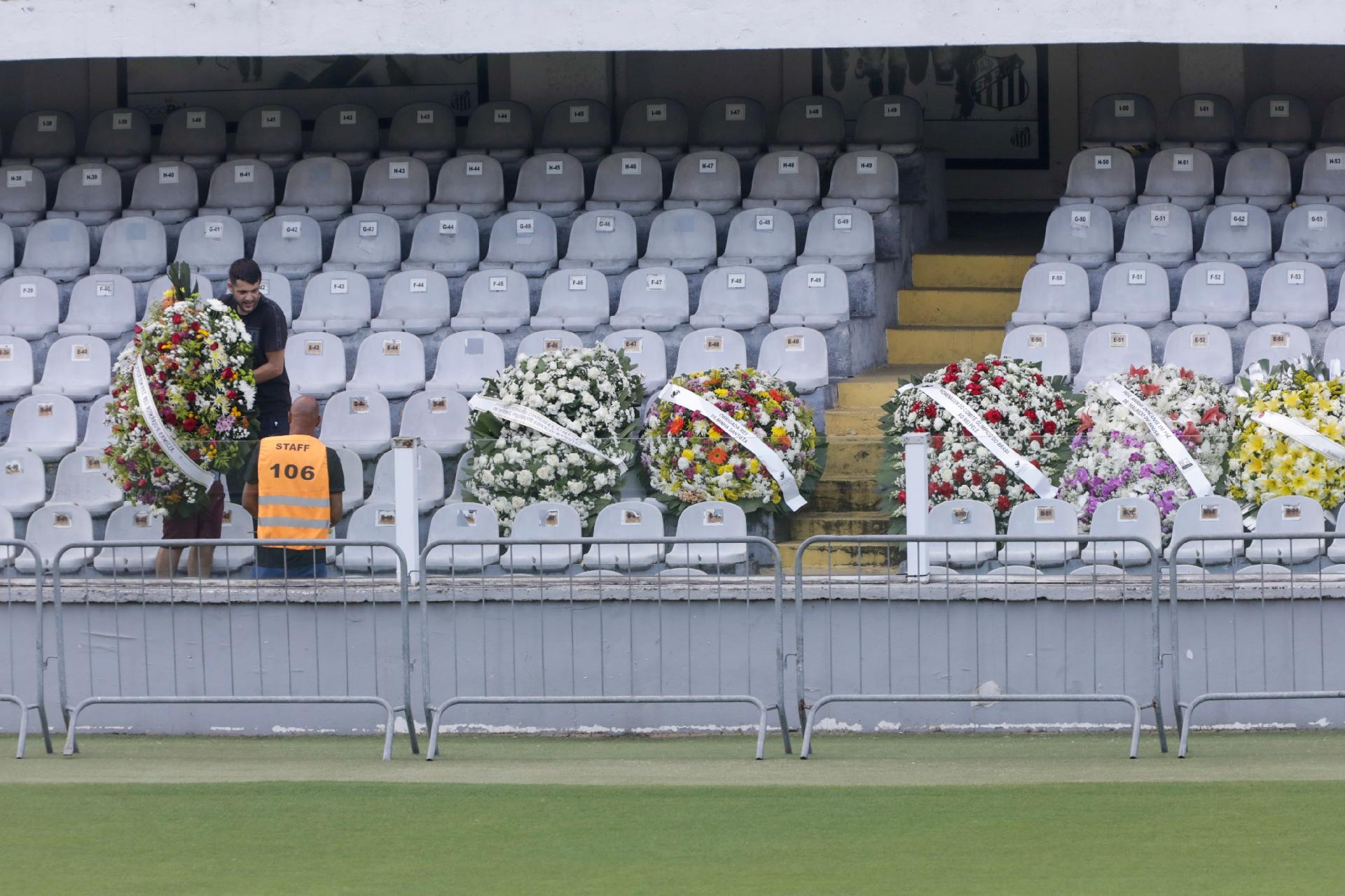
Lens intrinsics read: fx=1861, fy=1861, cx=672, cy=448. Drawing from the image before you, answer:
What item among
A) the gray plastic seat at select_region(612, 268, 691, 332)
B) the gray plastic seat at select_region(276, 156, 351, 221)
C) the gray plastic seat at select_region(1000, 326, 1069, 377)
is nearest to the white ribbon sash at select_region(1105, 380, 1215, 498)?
the gray plastic seat at select_region(1000, 326, 1069, 377)

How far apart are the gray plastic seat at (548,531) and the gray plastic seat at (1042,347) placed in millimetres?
3456

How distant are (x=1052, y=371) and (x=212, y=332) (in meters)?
5.18

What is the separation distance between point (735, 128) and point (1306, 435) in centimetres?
625

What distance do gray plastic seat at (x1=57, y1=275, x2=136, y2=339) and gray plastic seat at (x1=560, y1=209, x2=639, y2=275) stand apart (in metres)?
3.09

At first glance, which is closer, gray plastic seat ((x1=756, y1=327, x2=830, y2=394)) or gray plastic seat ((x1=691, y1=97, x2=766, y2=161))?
gray plastic seat ((x1=756, y1=327, x2=830, y2=394))

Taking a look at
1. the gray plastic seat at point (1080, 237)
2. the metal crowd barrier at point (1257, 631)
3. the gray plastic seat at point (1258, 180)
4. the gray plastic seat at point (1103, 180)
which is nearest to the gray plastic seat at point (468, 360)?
the gray plastic seat at point (1080, 237)

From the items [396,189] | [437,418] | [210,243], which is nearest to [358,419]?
[437,418]

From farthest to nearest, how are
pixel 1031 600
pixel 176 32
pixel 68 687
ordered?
pixel 176 32
pixel 68 687
pixel 1031 600

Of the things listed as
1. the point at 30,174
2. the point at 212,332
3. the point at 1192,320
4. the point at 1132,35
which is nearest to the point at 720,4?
the point at 1132,35

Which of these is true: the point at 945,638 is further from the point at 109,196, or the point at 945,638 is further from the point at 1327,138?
the point at 109,196

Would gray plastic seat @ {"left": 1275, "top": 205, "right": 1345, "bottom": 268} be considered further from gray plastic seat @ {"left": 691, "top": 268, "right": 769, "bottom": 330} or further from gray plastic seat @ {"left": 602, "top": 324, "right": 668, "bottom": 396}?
gray plastic seat @ {"left": 602, "top": 324, "right": 668, "bottom": 396}

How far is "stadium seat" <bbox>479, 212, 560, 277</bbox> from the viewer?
1341 cm

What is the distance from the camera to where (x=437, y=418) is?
11.3 m

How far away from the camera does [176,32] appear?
1343cm
